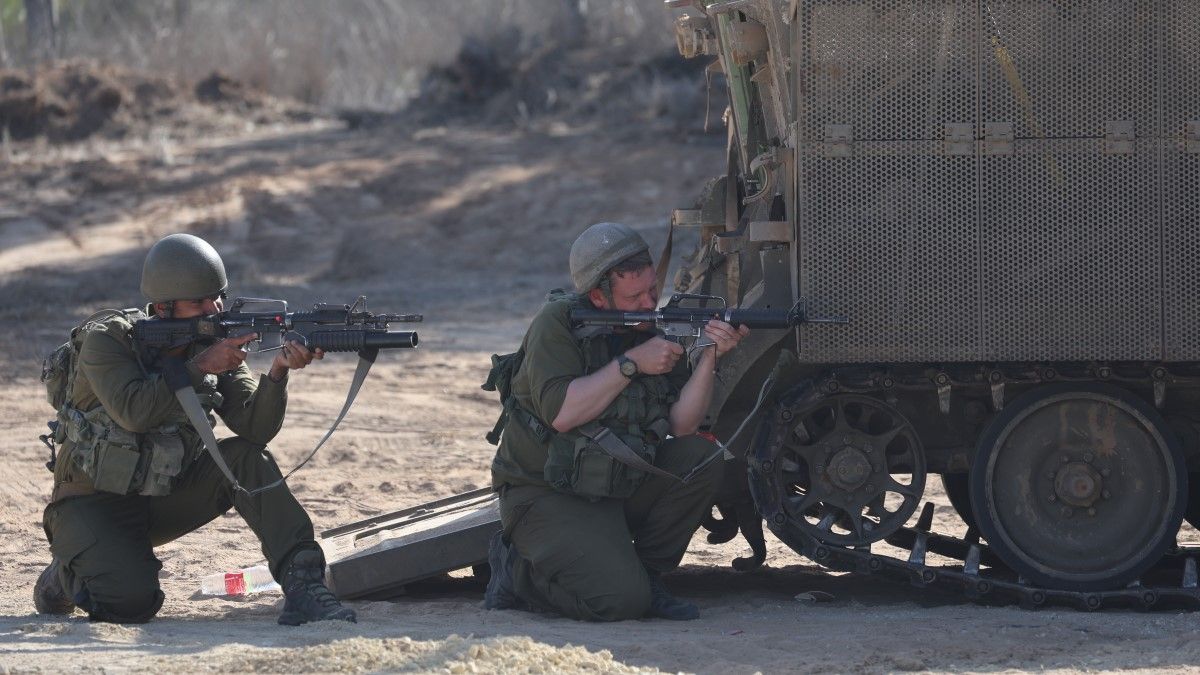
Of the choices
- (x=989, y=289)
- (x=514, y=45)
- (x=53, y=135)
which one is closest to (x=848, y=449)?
(x=989, y=289)

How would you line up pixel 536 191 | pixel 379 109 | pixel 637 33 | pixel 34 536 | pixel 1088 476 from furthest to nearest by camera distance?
pixel 637 33 < pixel 379 109 < pixel 536 191 < pixel 34 536 < pixel 1088 476

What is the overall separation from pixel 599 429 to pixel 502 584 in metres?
0.74

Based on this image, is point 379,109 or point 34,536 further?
point 379,109

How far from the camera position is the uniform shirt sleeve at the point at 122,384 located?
5.92m

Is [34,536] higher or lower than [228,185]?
lower

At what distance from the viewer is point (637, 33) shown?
2297 centimetres

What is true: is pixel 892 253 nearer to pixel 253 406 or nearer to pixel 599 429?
pixel 599 429

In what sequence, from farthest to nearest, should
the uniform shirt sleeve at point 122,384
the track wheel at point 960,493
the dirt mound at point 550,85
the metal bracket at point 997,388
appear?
the dirt mound at point 550,85 < the track wheel at point 960,493 < the metal bracket at point 997,388 < the uniform shirt sleeve at point 122,384

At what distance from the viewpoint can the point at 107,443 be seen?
5977 millimetres

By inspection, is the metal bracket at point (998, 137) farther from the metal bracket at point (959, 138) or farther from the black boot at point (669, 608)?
the black boot at point (669, 608)

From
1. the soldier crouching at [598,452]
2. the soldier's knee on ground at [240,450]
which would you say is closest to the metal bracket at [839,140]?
the soldier crouching at [598,452]

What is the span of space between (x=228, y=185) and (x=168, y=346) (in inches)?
436

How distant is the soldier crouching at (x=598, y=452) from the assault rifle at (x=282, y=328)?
58cm

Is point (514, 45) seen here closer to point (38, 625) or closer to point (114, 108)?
point (114, 108)
